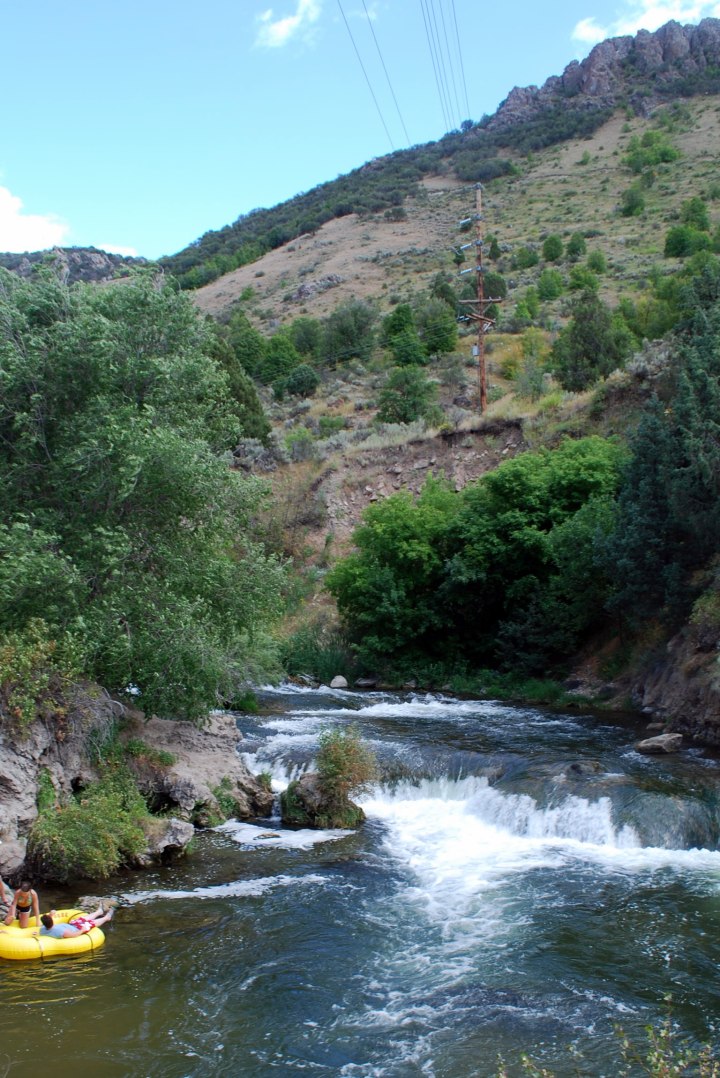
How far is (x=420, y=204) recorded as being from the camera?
307ft

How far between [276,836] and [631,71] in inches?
4573

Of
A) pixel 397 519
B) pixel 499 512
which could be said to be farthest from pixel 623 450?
pixel 397 519

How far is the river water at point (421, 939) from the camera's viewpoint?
848 cm

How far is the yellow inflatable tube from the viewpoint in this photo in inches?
407

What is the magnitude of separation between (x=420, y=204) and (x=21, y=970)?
304ft

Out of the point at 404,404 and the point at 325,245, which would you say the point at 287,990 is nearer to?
the point at 404,404

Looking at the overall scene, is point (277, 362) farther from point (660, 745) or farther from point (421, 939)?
point (421, 939)

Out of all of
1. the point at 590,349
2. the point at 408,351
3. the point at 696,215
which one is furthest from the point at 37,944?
the point at 696,215

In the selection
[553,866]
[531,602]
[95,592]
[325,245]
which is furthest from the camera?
[325,245]

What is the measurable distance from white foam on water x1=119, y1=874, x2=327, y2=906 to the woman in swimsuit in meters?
1.39

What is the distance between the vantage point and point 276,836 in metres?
14.8

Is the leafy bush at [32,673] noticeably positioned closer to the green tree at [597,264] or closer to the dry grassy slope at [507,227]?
the dry grassy slope at [507,227]

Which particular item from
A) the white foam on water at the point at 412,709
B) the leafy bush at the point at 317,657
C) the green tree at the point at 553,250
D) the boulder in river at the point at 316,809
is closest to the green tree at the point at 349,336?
the green tree at the point at 553,250

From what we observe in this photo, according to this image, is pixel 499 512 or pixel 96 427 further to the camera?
pixel 499 512
